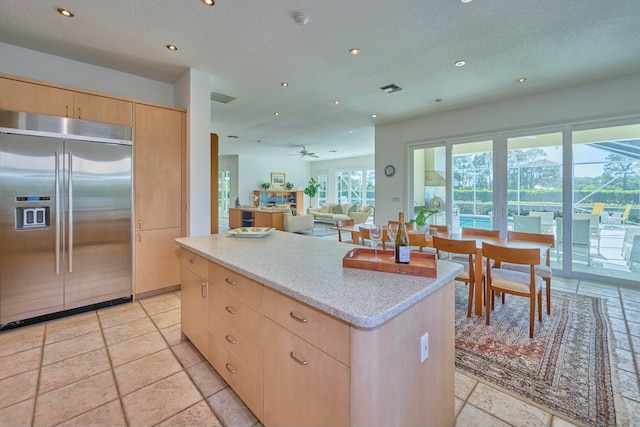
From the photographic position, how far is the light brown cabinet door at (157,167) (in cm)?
310

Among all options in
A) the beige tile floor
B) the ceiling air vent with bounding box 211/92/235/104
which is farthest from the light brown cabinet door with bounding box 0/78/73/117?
the beige tile floor

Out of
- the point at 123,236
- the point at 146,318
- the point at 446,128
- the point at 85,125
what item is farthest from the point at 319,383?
the point at 446,128

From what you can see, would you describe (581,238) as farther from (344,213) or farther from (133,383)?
(344,213)

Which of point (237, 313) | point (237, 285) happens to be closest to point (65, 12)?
point (237, 285)

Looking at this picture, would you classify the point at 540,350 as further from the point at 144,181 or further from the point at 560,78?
the point at 144,181

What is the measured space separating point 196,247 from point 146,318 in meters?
1.41

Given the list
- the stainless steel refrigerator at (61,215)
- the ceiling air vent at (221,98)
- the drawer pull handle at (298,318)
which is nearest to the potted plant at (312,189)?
the ceiling air vent at (221,98)

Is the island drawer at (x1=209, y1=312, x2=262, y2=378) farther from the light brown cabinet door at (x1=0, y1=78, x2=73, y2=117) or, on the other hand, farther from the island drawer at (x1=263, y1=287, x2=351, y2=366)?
the light brown cabinet door at (x1=0, y1=78, x2=73, y2=117)

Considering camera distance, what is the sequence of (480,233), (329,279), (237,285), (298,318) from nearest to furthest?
(298,318), (329,279), (237,285), (480,233)

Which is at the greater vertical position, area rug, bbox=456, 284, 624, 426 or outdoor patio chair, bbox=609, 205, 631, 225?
outdoor patio chair, bbox=609, 205, 631, 225

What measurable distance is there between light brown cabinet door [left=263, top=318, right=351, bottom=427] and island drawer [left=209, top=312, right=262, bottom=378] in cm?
9

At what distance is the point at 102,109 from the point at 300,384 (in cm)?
339

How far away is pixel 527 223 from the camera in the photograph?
432 centimetres

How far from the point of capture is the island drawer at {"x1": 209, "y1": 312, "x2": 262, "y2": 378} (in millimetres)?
1382
